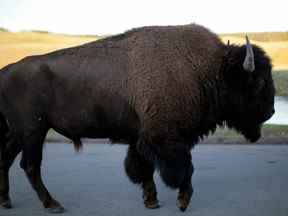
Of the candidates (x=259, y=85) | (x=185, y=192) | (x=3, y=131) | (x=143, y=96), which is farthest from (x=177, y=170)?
(x=3, y=131)

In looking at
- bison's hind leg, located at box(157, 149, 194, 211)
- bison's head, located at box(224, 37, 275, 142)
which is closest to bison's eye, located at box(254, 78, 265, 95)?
bison's head, located at box(224, 37, 275, 142)

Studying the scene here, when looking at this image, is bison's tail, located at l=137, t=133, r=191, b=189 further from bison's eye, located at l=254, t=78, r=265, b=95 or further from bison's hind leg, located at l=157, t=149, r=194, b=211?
bison's eye, located at l=254, t=78, r=265, b=95

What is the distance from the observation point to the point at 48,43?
77750 mm

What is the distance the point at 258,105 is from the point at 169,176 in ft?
4.50

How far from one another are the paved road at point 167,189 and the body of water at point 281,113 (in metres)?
6.42

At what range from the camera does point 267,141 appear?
1188 centimetres

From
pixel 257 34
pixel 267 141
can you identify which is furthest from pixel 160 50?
pixel 257 34

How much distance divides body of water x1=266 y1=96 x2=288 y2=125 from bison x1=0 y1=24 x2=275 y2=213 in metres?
9.20

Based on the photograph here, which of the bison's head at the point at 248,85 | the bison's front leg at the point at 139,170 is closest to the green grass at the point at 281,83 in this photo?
the bison's head at the point at 248,85

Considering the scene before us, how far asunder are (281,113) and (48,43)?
60.2 metres

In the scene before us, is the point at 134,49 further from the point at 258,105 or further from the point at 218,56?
the point at 258,105

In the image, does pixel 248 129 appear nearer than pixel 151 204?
No

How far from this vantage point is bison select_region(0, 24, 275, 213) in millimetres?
6707

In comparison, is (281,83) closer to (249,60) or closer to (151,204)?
(249,60)
